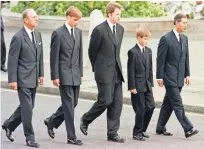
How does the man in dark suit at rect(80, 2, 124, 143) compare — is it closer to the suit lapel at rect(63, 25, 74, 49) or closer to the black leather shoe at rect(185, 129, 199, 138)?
the suit lapel at rect(63, 25, 74, 49)

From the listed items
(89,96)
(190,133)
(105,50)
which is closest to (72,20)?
(105,50)

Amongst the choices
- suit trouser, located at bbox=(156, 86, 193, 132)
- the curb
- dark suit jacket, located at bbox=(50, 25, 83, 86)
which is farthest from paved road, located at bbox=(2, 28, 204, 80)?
dark suit jacket, located at bbox=(50, 25, 83, 86)

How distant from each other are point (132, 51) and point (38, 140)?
170 cm

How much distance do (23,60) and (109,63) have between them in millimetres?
1179

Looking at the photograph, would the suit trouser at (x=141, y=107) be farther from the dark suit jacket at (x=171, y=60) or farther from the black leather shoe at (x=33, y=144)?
the black leather shoe at (x=33, y=144)

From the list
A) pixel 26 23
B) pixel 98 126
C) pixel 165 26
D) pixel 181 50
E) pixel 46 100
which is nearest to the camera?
pixel 26 23

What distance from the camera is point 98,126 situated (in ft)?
42.8

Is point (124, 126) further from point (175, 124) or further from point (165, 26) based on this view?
point (165, 26)

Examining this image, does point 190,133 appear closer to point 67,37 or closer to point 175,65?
point 175,65

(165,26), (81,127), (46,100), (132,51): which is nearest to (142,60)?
(132,51)

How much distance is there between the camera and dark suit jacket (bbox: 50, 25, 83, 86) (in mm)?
11539

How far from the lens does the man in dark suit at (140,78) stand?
11953 mm

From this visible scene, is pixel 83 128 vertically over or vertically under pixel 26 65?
under

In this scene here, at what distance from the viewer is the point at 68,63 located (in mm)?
11625
